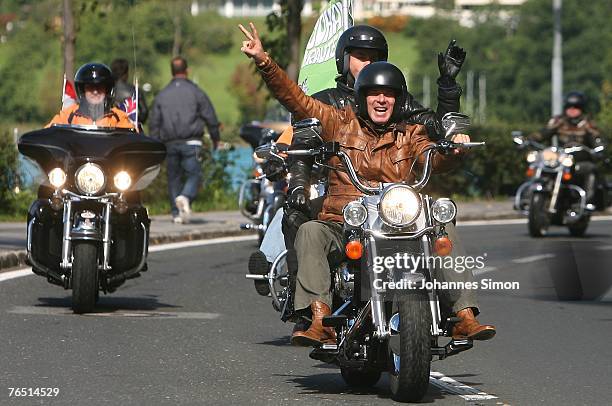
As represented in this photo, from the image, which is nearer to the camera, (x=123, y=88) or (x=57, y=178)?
(x=57, y=178)

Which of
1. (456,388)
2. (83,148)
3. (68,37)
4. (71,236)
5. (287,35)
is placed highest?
(287,35)

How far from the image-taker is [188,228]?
20.7 metres

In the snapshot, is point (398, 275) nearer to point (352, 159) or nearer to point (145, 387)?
point (352, 159)

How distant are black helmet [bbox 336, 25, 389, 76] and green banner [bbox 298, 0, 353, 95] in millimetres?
2007

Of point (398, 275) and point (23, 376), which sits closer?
point (398, 275)

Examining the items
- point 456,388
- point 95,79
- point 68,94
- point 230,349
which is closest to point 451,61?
point 456,388

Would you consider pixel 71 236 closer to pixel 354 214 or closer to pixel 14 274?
pixel 14 274

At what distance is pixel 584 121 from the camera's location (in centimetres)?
2212

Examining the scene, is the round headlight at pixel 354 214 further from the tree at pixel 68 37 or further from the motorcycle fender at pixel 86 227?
the tree at pixel 68 37

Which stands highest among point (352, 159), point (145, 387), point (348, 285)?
point (352, 159)

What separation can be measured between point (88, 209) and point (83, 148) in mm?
461

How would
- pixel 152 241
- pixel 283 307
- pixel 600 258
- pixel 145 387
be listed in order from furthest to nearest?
pixel 152 241, pixel 600 258, pixel 283 307, pixel 145 387

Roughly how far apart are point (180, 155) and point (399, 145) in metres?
12.7

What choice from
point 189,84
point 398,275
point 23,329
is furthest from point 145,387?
point 189,84
